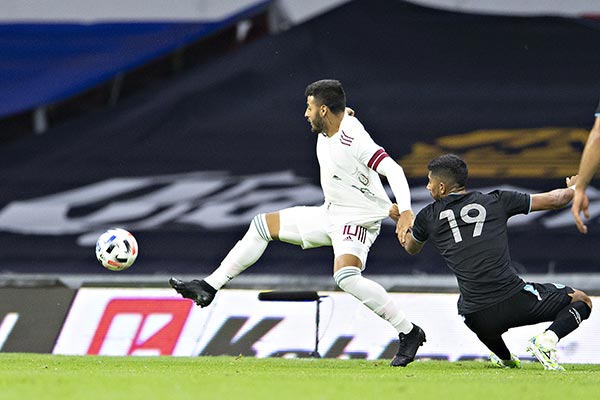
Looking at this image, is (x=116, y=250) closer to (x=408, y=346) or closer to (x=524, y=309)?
(x=408, y=346)

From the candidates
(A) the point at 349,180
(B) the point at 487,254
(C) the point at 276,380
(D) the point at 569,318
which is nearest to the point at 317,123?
(A) the point at 349,180

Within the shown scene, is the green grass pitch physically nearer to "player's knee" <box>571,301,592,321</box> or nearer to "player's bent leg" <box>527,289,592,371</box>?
"player's bent leg" <box>527,289,592,371</box>

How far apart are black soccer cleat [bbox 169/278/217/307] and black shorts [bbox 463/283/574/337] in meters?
1.74

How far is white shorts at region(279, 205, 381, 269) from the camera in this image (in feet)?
28.8

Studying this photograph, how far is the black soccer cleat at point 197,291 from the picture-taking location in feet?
28.1

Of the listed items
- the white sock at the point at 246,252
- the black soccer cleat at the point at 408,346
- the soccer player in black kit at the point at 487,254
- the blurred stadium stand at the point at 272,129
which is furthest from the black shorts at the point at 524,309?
the blurred stadium stand at the point at 272,129

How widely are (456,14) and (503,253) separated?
5.61 m

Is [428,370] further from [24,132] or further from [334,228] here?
[24,132]

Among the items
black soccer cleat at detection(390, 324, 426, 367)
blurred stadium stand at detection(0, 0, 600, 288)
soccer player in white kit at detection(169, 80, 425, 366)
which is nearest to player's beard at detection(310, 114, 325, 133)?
soccer player in white kit at detection(169, 80, 425, 366)

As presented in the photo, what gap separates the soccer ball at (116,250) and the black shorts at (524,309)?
8.00 feet

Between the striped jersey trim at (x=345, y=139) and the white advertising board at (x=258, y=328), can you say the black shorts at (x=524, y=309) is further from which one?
the white advertising board at (x=258, y=328)

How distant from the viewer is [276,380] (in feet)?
22.6

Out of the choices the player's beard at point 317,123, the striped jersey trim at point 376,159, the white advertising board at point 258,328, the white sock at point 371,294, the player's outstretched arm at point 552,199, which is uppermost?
the player's beard at point 317,123

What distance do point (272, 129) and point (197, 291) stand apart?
16.3 feet
